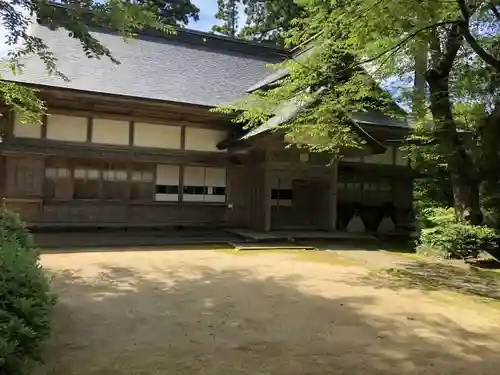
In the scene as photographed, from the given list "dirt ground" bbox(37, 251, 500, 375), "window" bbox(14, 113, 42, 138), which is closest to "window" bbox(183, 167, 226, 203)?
"window" bbox(14, 113, 42, 138)

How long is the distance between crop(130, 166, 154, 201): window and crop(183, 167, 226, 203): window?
1093 millimetres

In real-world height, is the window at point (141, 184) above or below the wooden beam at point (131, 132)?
below

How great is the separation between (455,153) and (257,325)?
732cm

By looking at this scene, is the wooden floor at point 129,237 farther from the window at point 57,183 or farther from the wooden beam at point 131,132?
the wooden beam at point 131,132

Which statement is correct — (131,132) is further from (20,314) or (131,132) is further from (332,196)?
(20,314)

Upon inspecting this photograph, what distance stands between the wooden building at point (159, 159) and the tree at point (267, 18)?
1455 centimetres

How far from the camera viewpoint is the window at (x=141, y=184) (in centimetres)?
1270

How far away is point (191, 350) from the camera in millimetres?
3908

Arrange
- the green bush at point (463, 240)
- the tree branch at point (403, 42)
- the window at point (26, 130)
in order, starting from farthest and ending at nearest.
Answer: the window at point (26, 130), the green bush at point (463, 240), the tree branch at point (403, 42)

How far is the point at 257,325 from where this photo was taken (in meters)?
4.74

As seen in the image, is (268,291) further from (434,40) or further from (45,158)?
(45,158)

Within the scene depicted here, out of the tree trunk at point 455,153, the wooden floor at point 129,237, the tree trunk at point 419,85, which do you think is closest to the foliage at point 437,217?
the tree trunk at point 455,153

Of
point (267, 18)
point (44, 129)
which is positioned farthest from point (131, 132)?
point (267, 18)

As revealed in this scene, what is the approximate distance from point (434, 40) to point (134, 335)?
8.21 metres
